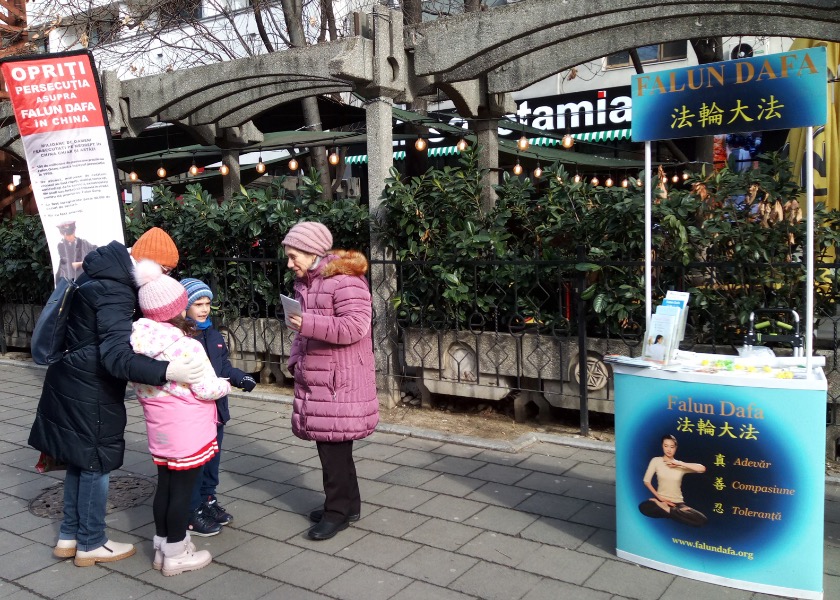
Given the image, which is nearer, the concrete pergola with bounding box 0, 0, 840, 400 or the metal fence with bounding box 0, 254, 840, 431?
the metal fence with bounding box 0, 254, 840, 431

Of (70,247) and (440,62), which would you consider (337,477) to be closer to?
(70,247)

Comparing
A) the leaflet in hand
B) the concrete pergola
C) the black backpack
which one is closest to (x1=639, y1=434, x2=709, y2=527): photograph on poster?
the leaflet in hand

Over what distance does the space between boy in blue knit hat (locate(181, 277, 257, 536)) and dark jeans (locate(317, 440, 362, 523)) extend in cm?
58

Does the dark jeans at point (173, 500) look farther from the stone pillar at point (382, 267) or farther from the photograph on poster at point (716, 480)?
the stone pillar at point (382, 267)

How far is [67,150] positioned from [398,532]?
3747mm

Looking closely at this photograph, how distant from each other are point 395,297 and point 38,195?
2947 mm

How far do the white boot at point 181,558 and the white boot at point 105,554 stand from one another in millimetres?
329

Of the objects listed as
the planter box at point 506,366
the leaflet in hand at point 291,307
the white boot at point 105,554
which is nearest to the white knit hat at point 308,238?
the leaflet in hand at point 291,307

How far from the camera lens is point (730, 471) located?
346 centimetres

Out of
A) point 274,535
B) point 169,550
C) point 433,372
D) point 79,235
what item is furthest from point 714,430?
point 79,235

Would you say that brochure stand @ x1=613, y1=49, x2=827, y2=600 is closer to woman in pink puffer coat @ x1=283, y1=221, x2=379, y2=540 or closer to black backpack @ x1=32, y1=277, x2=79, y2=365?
woman in pink puffer coat @ x1=283, y1=221, x2=379, y2=540

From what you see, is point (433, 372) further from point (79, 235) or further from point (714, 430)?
point (714, 430)

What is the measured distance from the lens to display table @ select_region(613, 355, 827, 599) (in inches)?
131

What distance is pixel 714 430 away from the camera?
3.48 m
